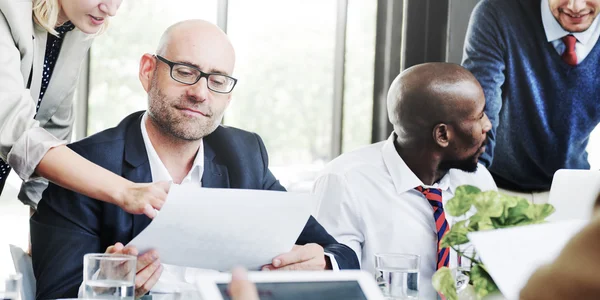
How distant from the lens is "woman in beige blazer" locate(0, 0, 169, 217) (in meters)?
1.57

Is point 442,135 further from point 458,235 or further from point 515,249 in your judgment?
point 515,249

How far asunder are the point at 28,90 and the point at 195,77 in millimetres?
435

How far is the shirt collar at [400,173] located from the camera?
2359mm

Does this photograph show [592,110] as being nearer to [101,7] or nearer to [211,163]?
[211,163]

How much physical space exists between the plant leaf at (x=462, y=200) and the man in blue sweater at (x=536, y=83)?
2.22 m

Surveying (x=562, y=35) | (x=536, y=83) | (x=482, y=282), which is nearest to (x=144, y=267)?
(x=482, y=282)

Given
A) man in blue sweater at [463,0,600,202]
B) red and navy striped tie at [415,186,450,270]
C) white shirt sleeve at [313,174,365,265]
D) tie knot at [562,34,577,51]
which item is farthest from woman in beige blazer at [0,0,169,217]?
tie knot at [562,34,577,51]

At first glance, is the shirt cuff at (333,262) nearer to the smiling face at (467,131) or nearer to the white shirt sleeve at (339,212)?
the white shirt sleeve at (339,212)

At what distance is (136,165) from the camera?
1864 millimetres

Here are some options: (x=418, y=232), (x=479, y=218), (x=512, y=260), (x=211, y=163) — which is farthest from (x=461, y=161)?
(x=512, y=260)

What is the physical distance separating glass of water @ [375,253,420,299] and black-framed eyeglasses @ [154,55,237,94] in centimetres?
80

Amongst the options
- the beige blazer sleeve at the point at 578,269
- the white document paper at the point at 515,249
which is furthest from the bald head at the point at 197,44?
the beige blazer sleeve at the point at 578,269

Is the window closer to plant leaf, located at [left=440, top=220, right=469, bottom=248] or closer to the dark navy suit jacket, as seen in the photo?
the dark navy suit jacket

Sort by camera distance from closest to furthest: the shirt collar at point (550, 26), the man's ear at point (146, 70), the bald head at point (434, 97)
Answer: the man's ear at point (146, 70)
the bald head at point (434, 97)
the shirt collar at point (550, 26)
